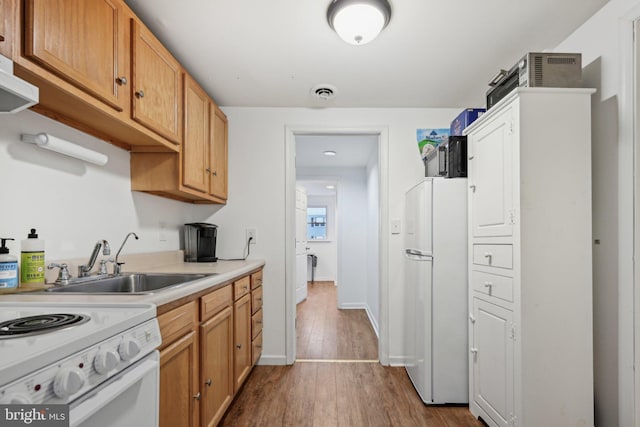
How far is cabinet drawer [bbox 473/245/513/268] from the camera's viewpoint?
1.71m

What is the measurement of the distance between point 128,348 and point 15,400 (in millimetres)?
301

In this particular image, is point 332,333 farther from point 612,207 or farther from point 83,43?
point 83,43

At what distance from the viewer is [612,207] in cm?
170

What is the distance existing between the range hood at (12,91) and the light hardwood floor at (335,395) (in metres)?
1.86

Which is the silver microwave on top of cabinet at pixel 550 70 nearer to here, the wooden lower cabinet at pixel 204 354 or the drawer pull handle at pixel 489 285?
the drawer pull handle at pixel 489 285

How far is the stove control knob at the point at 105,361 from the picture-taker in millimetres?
767

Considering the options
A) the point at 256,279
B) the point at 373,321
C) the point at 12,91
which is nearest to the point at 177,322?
the point at 12,91

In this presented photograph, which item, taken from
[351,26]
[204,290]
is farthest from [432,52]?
[204,290]

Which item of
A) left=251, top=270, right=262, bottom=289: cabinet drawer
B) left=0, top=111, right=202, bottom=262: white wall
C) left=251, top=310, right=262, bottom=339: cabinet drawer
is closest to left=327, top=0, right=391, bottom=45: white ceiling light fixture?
left=0, top=111, right=202, bottom=262: white wall

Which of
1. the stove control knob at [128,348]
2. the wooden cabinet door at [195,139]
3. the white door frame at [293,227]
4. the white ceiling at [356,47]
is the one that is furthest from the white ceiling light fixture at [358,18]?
the stove control knob at [128,348]

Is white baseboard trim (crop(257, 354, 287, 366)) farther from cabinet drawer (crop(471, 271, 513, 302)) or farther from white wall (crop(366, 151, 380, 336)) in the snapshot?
cabinet drawer (crop(471, 271, 513, 302))

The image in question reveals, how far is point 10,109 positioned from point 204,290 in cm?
97

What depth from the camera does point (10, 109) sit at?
1022 millimetres

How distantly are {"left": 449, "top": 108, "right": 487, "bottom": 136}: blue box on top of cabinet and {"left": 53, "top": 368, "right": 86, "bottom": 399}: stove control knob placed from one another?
7.90ft
